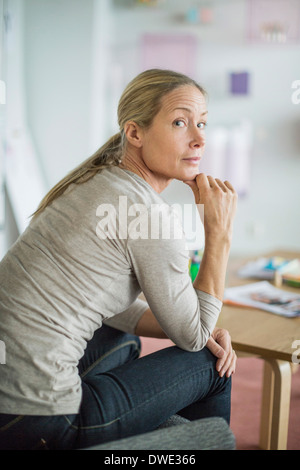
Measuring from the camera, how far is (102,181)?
3.63 ft

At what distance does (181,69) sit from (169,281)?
3417 mm

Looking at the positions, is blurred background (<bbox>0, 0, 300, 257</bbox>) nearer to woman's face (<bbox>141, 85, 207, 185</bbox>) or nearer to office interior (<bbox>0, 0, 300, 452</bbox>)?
office interior (<bbox>0, 0, 300, 452</bbox>)

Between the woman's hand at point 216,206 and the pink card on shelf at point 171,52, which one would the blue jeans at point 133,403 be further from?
the pink card on shelf at point 171,52

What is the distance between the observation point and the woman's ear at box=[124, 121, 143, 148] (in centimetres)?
121

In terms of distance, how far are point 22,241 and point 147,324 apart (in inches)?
→ 16.3

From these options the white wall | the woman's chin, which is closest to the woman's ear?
the woman's chin

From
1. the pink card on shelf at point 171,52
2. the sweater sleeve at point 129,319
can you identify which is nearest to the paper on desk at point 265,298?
the sweater sleeve at point 129,319

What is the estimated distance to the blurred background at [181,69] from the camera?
3908mm

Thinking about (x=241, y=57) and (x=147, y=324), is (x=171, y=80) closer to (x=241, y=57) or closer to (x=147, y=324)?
(x=147, y=324)

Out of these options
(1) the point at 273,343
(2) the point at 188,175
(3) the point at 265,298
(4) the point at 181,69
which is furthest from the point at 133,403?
(4) the point at 181,69

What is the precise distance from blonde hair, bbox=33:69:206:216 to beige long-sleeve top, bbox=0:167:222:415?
64 millimetres

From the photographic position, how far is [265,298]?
164 centimetres

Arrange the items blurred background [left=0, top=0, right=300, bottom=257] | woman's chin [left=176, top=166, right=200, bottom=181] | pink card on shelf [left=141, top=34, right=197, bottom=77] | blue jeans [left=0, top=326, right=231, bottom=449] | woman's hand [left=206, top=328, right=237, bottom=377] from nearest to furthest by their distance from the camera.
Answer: blue jeans [left=0, top=326, right=231, bottom=449], woman's hand [left=206, top=328, right=237, bottom=377], woman's chin [left=176, top=166, right=200, bottom=181], blurred background [left=0, top=0, right=300, bottom=257], pink card on shelf [left=141, top=34, right=197, bottom=77]

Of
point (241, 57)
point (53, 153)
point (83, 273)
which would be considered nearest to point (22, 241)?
point (83, 273)
